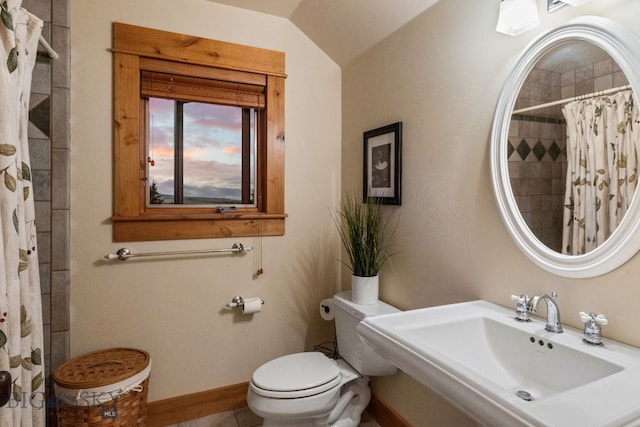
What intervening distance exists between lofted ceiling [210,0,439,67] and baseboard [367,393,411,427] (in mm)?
2059

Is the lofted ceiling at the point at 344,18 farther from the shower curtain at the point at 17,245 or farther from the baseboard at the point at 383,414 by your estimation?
the baseboard at the point at 383,414

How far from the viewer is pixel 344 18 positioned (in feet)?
6.43

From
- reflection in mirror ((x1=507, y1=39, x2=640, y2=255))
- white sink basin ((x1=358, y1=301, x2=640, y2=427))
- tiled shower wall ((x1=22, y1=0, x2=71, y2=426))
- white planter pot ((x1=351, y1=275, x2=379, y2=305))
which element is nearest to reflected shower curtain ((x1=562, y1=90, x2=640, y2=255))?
reflection in mirror ((x1=507, y1=39, x2=640, y2=255))

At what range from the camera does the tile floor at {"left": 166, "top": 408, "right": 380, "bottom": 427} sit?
196 cm

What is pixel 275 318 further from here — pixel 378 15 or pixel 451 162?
pixel 378 15

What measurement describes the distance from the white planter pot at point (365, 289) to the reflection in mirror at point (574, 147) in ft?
2.75

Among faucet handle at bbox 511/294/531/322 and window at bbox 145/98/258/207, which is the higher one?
window at bbox 145/98/258/207

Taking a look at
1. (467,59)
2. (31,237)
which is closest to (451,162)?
(467,59)

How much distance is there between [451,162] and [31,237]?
162 centimetres

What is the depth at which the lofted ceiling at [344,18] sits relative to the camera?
1.75 m

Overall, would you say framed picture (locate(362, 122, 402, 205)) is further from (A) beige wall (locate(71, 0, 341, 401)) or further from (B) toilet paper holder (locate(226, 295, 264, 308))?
A: (B) toilet paper holder (locate(226, 295, 264, 308))

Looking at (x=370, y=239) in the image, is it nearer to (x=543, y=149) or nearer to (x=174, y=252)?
(x=543, y=149)

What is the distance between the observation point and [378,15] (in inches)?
71.8

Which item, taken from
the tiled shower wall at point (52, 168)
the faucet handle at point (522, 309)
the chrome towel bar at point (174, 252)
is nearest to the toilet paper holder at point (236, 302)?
the chrome towel bar at point (174, 252)
